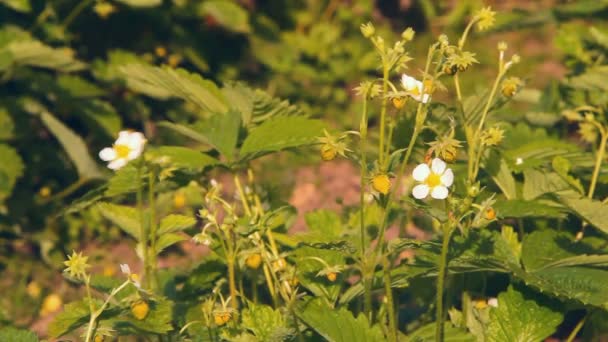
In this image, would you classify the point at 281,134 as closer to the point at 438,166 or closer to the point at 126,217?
the point at 126,217

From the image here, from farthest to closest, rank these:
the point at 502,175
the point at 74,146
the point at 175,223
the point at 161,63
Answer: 1. the point at 161,63
2. the point at 74,146
3. the point at 502,175
4. the point at 175,223

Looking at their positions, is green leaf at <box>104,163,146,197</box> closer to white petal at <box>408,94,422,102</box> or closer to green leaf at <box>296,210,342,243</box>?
green leaf at <box>296,210,342,243</box>

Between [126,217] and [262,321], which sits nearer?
[262,321]

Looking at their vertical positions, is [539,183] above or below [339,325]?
above

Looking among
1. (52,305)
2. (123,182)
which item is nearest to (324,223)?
(123,182)

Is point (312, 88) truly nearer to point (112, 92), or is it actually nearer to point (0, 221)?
point (112, 92)

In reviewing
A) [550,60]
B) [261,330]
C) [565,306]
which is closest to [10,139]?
[261,330]

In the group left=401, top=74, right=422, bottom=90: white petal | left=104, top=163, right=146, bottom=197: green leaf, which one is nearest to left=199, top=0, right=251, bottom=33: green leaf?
left=104, top=163, right=146, bottom=197: green leaf

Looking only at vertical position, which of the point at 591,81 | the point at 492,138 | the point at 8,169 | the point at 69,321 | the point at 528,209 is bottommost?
the point at 8,169

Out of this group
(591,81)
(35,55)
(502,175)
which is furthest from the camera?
(35,55)
